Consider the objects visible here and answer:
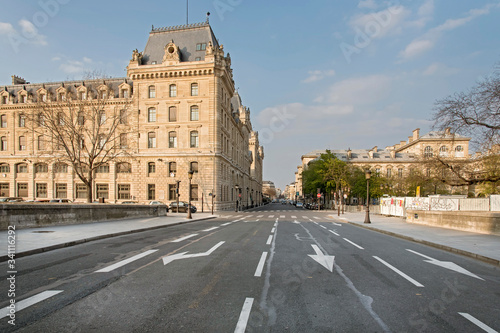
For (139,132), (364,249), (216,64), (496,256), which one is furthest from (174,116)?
(496,256)

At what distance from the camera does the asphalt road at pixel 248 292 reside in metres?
4.15

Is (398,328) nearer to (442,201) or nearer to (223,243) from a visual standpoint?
(223,243)

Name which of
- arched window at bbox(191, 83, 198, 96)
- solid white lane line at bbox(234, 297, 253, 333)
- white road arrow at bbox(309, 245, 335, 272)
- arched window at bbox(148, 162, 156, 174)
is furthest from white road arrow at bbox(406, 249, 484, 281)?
arched window at bbox(148, 162, 156, 174)

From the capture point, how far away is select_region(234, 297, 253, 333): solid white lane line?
3.92 m

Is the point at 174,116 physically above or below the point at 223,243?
above

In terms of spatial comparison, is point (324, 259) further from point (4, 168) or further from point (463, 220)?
point (4, 168)

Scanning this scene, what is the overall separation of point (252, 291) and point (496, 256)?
345 inches

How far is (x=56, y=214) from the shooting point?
16.0m

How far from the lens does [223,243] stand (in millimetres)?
11484

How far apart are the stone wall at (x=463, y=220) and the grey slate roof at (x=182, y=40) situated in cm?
3932

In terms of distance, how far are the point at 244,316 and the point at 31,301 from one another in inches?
143

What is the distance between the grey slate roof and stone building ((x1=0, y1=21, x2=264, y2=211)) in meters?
0.18

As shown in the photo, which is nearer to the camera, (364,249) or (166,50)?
(364,249)

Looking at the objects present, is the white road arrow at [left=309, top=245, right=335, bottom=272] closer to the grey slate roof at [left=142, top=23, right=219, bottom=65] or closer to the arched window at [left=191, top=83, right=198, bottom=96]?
the arched window at [left=191, top=83, right=198, bottom=96]
